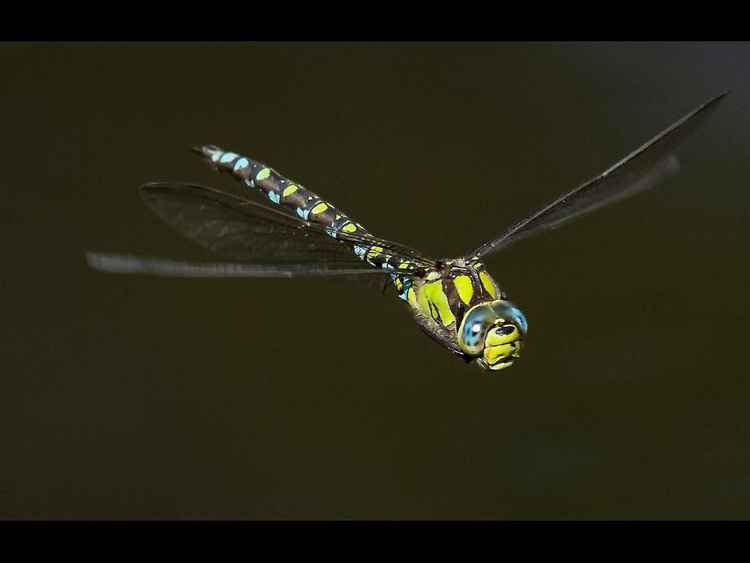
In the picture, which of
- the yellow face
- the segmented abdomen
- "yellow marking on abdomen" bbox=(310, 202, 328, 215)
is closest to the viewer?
the yellow face

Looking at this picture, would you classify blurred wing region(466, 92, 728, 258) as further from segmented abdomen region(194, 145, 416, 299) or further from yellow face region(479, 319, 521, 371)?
segmented abdomen region(194, 145, 416, 299)

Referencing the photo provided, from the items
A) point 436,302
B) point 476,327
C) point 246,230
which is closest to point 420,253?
point 436,302

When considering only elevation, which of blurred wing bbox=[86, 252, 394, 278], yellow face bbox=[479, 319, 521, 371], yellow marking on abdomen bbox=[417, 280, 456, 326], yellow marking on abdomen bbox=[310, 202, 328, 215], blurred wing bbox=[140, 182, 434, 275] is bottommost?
yellow face bbox=[479, 319, 521, 371]

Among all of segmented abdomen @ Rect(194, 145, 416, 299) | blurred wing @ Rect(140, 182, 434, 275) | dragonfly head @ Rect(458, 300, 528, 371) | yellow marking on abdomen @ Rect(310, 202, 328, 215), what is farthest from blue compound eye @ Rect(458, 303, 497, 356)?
yellow marking on abdomen @ Rect(310, 202, 328, 215)

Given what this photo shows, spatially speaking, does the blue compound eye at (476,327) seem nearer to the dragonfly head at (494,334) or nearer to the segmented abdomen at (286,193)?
the dragonfly head at (494,334)

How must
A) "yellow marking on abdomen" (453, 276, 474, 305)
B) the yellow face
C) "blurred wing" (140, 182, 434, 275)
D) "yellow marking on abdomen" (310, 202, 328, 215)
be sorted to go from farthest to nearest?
"yellow marking on abdomen" (310, 202, 328, 215), "blurred wing" (140, 182, 434, 275), "yellow marking on abdomen" (453, 276, 474, 305), the yellow face

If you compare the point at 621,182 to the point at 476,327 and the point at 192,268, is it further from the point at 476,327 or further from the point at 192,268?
the point at 192,268

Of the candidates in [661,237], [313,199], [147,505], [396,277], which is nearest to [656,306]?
[661,237]
